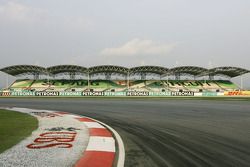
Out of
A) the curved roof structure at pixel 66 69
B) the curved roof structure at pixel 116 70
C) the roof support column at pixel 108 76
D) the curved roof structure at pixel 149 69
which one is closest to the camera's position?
the curved roof structure at pixel 66 69

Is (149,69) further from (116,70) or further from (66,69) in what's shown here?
(66,69)

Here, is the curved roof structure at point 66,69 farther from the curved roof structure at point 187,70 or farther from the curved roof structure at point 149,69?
the curved roof structure at point 187,70

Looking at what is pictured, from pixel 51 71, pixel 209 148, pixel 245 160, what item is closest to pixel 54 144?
pixel 209 148

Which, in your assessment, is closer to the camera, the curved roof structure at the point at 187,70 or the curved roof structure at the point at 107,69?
the curved roof structure at the point at 107,69

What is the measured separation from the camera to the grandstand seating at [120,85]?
71.7 meters

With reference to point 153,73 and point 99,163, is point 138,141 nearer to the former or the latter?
point 99,163

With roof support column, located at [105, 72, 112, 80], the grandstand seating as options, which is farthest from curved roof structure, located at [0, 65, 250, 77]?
the grandstand seating

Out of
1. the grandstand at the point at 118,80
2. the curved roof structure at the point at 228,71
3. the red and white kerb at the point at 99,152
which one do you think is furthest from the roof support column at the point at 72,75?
the red and white kerb at the point at 99,152

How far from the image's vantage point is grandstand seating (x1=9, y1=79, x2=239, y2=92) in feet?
235

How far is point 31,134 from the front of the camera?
25.0ft

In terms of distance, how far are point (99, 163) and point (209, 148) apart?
2.68 meters

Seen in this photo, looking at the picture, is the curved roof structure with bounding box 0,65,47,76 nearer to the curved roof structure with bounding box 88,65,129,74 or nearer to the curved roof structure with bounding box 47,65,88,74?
the curved roof structure with bounding box 47,65,88,74

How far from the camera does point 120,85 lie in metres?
75.3

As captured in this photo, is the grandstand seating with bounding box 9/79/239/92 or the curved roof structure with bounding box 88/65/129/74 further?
the grandstand seating with bounding box 9/79/239/92
